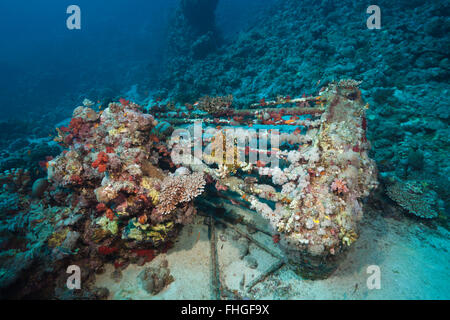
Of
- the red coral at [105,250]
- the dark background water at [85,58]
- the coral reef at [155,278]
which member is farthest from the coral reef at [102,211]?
the dark background water at [85,58]

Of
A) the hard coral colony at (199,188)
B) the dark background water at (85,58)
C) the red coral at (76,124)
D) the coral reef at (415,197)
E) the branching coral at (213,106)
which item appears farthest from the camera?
the dark background water at (85,58)

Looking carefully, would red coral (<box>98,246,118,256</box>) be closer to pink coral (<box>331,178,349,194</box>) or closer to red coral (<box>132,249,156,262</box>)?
red coral (<box>132,249,156,262</box>)

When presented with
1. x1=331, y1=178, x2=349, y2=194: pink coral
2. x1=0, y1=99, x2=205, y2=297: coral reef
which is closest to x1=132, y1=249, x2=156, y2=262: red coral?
x1=0, y1=99, x2=205, y2=297: coral reef

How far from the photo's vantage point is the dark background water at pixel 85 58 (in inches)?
1065

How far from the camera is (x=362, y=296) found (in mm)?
3520

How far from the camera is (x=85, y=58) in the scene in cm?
3881

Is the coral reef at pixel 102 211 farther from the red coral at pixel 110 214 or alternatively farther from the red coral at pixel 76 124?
the red coral at pixel 76 124

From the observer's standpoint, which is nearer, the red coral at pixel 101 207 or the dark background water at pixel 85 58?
the red coral at pixel 101 207

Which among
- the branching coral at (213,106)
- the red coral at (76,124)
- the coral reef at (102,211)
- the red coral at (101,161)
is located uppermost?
the branching coral at (213,106)

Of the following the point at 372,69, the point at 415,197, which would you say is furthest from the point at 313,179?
the point at 372,69

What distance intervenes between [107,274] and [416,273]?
22.0ft

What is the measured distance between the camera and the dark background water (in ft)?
88.7
